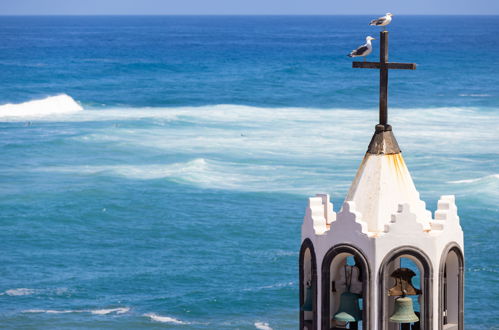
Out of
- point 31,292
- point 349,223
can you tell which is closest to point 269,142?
point 31,292

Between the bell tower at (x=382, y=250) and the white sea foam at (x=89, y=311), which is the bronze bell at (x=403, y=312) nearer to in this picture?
the bell tower at (x=382, y=250)

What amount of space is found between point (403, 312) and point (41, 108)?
7973 cm

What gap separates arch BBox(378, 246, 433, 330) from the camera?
1247cm

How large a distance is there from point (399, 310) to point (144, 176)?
4243 centimetres

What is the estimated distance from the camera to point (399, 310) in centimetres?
1323

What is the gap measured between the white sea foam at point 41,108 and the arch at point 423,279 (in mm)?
71562

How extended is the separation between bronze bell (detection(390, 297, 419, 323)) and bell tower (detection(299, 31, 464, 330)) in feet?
0.03

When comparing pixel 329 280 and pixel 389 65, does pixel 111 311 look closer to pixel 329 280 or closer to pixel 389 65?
pixel 329 280

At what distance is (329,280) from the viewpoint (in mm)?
12969

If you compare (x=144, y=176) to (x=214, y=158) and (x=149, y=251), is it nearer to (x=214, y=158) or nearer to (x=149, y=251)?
(x=214, y=158)

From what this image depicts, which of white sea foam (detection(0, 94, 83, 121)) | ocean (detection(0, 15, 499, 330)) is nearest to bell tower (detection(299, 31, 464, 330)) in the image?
ocean (detection(0, 15, 499, 330))

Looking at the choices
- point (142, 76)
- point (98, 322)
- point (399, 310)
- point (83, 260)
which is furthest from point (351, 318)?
point (142, 76)

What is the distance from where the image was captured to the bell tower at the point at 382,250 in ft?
41.0

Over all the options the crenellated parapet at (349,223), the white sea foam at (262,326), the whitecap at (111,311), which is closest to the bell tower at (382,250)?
the crenellated parapet at (349,223)
